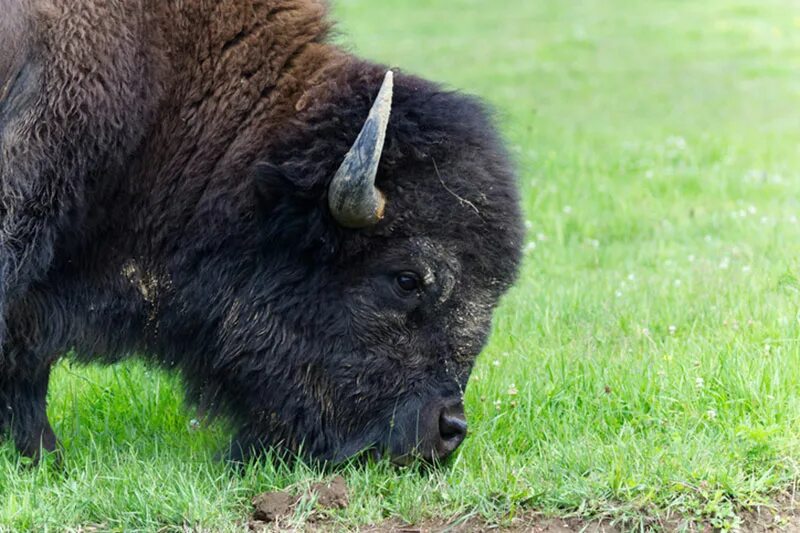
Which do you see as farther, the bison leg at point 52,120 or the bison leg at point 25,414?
the bison leg at point 25,414

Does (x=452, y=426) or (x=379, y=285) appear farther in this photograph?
(x=379, y=285)

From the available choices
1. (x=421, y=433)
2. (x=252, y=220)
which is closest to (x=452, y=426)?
(x=421, y=433)

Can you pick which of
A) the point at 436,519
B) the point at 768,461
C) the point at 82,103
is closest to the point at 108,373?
the point at 82,103

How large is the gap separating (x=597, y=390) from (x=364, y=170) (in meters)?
1.75

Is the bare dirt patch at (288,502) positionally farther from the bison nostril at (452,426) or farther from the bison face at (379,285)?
the bison nostril at (452,426)

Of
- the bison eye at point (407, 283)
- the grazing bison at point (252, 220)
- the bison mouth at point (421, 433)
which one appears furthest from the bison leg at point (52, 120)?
the bison mouth at point (421, 433)

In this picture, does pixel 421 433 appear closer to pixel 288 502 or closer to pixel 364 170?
pixel 288 502

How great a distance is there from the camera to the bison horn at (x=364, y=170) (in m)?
4.50

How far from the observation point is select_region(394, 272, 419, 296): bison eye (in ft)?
15.8

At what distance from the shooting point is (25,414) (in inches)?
207

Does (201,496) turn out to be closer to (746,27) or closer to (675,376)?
(675,376)

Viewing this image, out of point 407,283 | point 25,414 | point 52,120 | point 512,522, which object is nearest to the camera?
point 512,522

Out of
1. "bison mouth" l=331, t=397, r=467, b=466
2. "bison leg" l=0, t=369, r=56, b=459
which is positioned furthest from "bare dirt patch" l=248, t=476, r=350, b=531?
"bison leg" l=0, t=369, r=56, b=459

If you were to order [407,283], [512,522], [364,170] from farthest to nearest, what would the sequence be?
[407,283] → [364,170] → [512,522]
